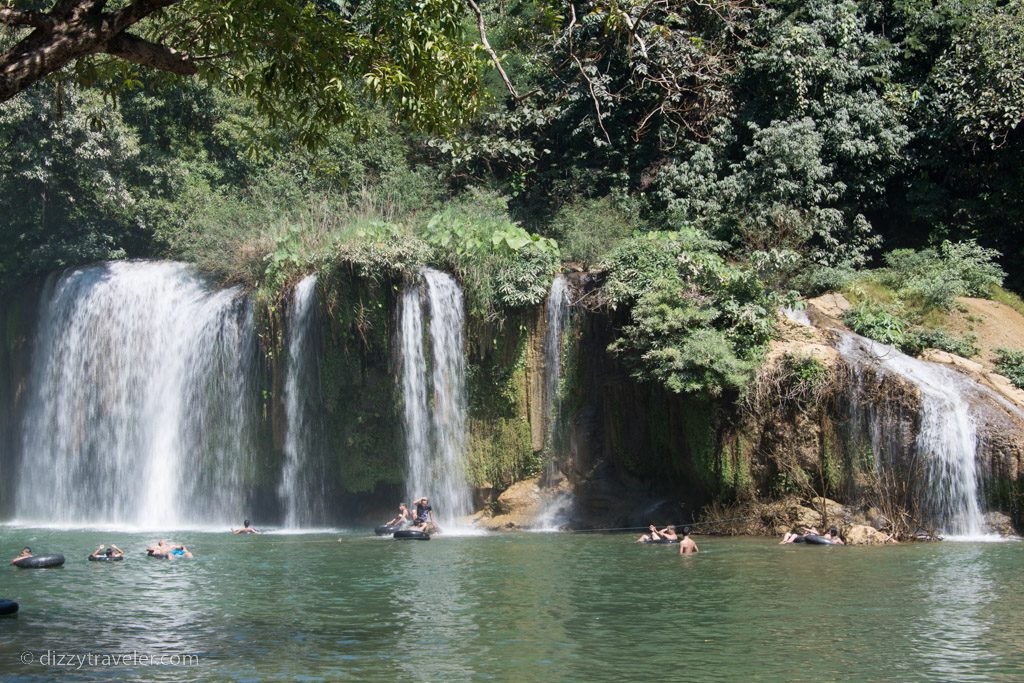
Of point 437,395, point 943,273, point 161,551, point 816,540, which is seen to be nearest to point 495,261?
point 437,395

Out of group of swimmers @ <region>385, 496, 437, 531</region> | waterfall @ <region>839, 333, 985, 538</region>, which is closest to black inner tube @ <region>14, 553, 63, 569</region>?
group of swimmers @ <region>385, 496, 437, 531</region>

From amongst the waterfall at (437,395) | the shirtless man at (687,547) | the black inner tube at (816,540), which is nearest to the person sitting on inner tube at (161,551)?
the waterfall at (437,395)

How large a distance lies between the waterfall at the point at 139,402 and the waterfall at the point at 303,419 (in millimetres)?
1018

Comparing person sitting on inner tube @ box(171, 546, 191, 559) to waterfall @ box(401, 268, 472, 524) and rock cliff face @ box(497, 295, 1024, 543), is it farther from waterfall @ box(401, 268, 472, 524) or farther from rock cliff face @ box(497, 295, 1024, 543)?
rock cliff face @ box(497, 295, 1024, 543)

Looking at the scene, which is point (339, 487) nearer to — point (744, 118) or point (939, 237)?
point (744, 118)

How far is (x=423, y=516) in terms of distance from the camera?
73.1 feet

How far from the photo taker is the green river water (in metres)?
10.0

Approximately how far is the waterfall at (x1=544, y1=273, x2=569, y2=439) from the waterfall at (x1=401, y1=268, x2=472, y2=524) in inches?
71.9

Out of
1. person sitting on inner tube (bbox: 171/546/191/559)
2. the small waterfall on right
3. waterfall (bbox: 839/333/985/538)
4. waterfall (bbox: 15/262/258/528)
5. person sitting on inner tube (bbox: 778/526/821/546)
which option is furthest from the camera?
waterfall (bbox: 15/262/258/528)

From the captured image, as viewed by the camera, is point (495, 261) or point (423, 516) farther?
point (495, 261)

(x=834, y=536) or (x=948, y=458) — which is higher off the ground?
(x=948, y=458)

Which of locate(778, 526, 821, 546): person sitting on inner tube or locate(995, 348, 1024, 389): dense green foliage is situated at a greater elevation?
locate(995, 348, 1024, 389): dense green foliage

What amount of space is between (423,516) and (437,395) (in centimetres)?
310

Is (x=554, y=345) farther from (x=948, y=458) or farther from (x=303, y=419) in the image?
(x=948, y=458)
